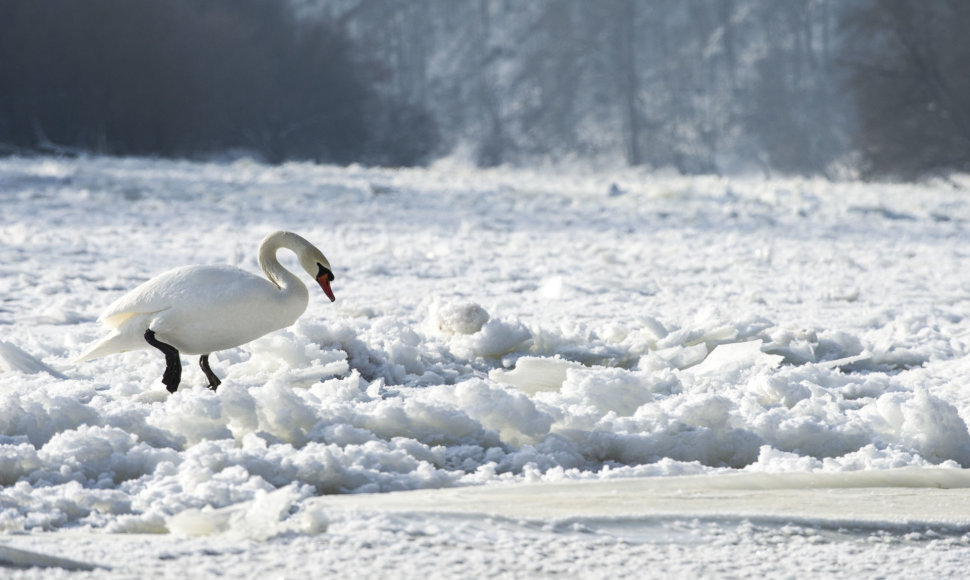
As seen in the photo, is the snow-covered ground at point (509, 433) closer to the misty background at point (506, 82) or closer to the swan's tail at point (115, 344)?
the swan's tail at point (115, 344)

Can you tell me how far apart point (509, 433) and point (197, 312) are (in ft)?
2.91

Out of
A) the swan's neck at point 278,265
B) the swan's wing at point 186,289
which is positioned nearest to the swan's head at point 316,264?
the swan's neck at point 278,265

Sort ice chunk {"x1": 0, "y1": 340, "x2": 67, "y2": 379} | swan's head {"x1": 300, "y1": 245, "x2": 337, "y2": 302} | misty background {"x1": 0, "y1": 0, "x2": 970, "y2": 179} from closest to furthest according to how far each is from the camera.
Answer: swan's head {"x1": 300, "y1": 245, "x2": 337, "y2": 302}, ice chunk {"x1": 0, "y1": 340, "x2": 67, "y2": 379}, misty background {"x1": 0, "y1": 0, "x2": 970, "y2": 179}

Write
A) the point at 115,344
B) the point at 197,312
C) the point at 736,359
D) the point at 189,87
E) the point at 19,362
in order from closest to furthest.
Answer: the point at 197,312, the point at 115,344, the point at 19,362, the point at 736,359, the point at 189,87

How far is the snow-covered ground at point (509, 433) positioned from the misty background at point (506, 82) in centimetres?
1689

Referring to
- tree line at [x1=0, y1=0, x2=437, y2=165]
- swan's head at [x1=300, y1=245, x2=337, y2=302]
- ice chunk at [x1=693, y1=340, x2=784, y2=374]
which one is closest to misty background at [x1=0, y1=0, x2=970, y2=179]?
tree line at [x1=0, y1=0, x2=437, y2=165]

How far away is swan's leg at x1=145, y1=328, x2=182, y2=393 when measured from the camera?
3025 millimetres

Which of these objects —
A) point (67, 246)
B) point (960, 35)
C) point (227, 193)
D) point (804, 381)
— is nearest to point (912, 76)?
point (960, 35)

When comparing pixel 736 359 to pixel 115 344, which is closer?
pixel 115 344

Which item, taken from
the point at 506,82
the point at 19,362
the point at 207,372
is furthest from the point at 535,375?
the point at 506,82

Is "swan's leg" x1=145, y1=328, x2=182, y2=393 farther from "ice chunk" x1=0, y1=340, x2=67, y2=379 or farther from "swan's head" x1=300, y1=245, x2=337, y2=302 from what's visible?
"ice chunk" x1=0, y1=340, x2=67, y2=379

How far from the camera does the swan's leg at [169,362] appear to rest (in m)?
3.03

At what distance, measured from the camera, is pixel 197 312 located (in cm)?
299

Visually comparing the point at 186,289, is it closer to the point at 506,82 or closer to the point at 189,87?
the point at 189,87
